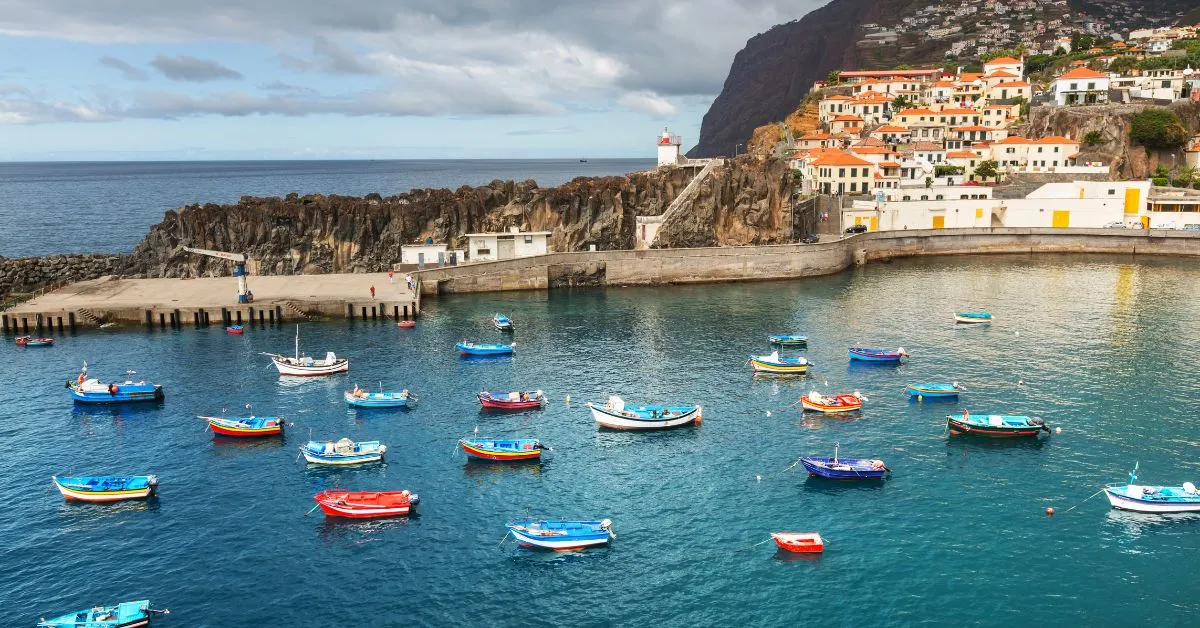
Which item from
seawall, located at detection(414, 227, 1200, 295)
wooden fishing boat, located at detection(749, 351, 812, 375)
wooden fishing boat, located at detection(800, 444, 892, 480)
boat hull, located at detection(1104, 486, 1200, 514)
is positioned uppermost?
seawall, located at detection(414, 227, 1200, 295)

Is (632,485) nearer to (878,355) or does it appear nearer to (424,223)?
(878,355)

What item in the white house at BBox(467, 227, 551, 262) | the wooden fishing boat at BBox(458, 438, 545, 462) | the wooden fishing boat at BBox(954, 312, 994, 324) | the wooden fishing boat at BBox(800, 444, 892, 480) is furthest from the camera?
the white house at BBox(467, 227, 551, 262)

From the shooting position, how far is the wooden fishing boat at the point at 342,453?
51.9 m

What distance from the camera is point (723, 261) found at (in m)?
113

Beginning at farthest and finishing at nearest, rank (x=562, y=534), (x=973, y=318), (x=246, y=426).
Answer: (x=973, y=318), (x=246, y=426), (x=562, y=534)

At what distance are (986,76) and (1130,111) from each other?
39.2 m

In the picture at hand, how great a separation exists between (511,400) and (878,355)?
34.3 metres

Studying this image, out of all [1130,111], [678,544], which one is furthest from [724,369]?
[1130,111]

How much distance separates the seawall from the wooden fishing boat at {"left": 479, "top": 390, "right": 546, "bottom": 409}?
43.9 metres

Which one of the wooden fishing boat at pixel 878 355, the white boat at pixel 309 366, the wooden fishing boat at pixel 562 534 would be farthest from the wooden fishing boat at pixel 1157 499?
the white boat at pixel 309 366

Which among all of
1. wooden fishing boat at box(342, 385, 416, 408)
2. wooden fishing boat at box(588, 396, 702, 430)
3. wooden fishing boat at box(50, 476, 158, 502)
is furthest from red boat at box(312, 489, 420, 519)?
wooden fishing boat at box(588, 396, 702, 430)

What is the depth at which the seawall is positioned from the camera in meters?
107

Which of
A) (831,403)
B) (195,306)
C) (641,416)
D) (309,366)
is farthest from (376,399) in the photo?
(195,306)

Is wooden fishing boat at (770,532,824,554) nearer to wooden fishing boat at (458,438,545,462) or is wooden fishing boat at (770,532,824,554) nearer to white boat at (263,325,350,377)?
wooden fishing boat at (458,438,545,462)
